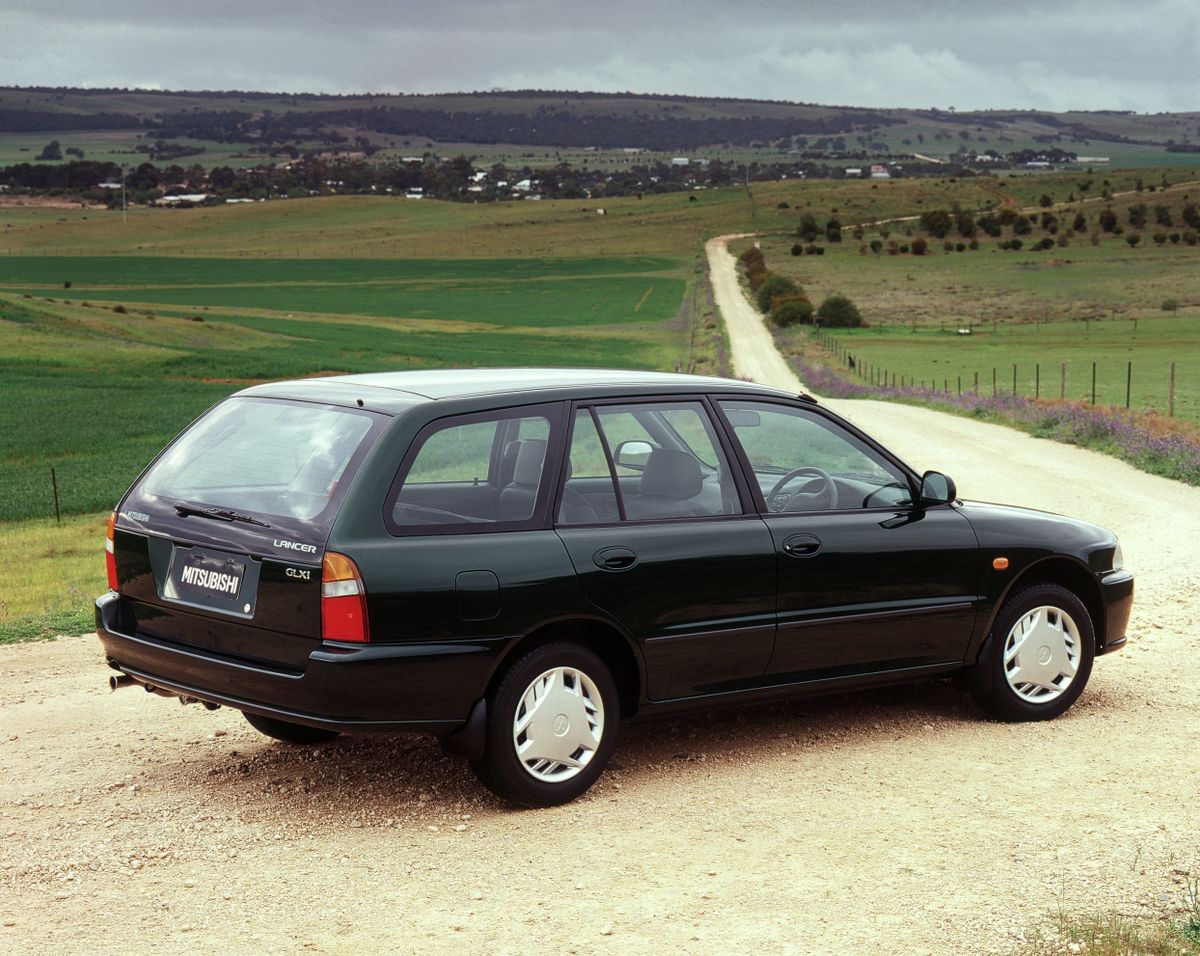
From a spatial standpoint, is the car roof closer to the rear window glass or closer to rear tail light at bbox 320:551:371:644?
the rear window glass

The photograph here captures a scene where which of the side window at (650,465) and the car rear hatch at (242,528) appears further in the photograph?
the side window at (650,465)

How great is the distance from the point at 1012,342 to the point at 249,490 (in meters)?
69.9

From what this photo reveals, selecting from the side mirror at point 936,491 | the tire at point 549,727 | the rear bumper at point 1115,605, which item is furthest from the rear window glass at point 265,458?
the rear bumper at point 1115,605

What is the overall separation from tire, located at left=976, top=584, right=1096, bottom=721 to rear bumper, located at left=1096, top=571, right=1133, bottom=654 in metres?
0.15

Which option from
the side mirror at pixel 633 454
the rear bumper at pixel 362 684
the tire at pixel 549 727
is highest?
the side mirror at pixel 633 454

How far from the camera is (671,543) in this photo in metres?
6.27

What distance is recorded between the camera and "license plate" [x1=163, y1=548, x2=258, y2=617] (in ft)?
18.8

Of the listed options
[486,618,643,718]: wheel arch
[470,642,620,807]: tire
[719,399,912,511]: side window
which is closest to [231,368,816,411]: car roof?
[719,399,912,511]: side window

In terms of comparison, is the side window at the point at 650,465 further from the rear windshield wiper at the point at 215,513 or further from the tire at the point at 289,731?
the tire at the point at 289,731

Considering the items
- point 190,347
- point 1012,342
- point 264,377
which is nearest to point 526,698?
point 264,377

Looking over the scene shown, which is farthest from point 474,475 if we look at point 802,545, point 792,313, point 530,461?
point 792,313

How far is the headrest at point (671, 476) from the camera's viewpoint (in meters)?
6.43

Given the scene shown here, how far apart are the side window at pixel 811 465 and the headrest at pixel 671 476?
0.30 m

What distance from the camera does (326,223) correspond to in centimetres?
19400
